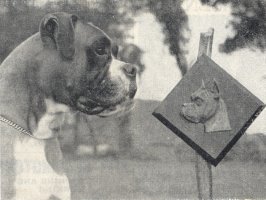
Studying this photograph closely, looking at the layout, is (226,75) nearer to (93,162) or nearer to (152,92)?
(152,92)

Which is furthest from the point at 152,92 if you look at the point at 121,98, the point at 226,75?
the point at 226,75

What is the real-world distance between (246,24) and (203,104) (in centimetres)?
51

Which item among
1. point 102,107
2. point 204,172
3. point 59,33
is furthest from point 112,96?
point 204,172

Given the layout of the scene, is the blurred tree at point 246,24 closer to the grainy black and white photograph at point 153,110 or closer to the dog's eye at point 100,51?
the grainy black and white photograph at point 153,110

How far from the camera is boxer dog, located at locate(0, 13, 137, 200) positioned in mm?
2703

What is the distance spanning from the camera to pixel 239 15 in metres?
2.96

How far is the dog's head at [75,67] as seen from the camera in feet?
8.95

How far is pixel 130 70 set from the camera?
9.20 ft

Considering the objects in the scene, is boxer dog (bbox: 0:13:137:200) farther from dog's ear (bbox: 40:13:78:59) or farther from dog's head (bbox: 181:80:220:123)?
dog's head (bbox: 181:80:220:123)

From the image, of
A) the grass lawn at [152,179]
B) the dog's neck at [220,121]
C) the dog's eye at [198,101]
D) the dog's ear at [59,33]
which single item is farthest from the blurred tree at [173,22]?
the grass lawn at [152,179]

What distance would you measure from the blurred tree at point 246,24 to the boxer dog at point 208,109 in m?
0.25

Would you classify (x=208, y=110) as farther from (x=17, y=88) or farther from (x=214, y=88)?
(x=17, y=88)

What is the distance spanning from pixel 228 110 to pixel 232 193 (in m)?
0.46

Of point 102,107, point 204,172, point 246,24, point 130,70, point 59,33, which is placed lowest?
point 204,172
